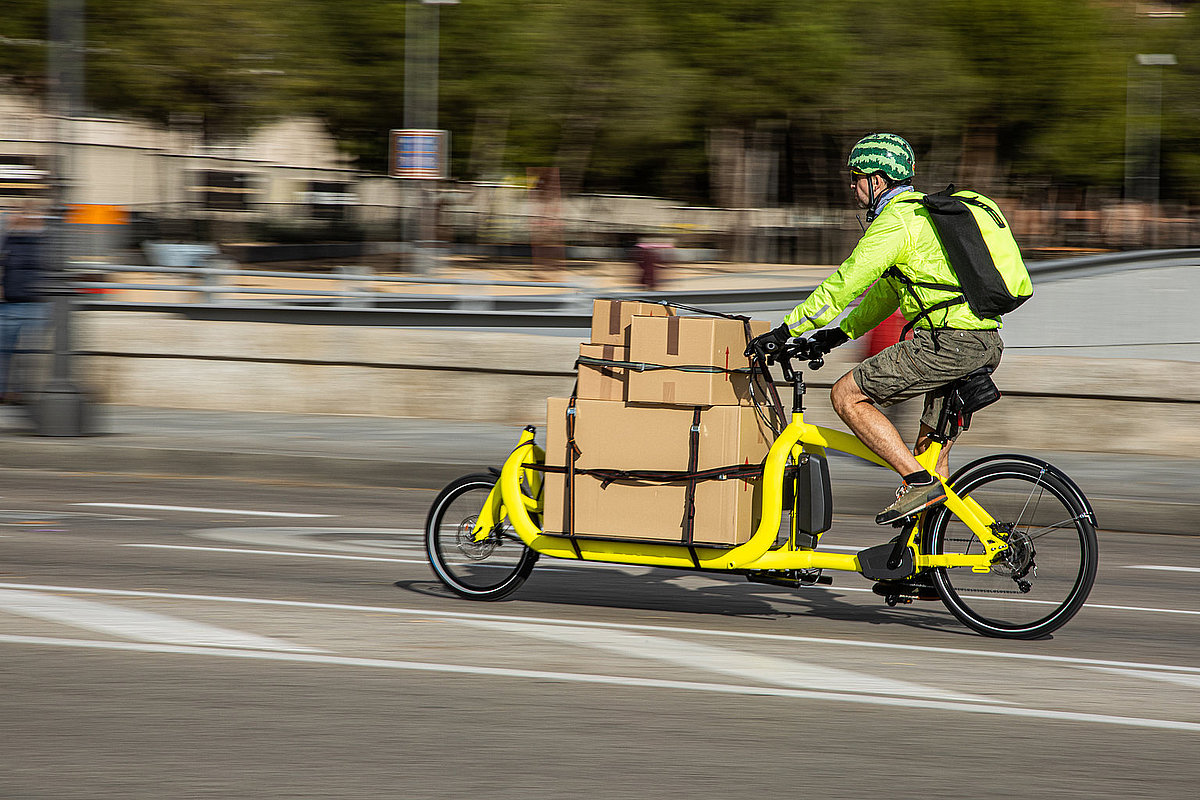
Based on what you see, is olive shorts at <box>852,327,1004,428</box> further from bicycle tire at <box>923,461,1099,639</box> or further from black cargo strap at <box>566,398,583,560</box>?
black cargo strap at <box>566,398,583,560</box>

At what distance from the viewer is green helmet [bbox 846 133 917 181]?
6.30 m

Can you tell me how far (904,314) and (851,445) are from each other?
0.60 m

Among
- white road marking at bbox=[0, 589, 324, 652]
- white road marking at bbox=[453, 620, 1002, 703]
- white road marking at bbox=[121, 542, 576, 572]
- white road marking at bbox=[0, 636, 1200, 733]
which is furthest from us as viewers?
white road marking at bbox=[121, 542, 576, 572]

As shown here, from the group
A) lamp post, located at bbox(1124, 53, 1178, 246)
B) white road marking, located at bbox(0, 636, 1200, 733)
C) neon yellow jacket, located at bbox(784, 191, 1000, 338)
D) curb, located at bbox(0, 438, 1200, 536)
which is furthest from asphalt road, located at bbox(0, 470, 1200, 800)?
lamp post, located at bbox(1124, 53, 1178, 246)

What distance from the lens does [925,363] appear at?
A: 6156mm

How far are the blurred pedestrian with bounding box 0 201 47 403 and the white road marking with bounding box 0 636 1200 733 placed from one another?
985 centimetres

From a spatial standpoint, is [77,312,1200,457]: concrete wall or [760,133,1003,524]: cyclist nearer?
[760,133,1003,524]: cyclist

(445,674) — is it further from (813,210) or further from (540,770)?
(813,210)

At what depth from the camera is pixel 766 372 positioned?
6449 mm

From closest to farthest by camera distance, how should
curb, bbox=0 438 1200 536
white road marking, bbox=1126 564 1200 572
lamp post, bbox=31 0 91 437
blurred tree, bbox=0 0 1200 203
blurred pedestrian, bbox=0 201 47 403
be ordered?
white road marking, bbox=1126 564 1200 572
curb, bbox=0 438 1200 536
lamp post, bbox=31 0 91 437
blurred pedestrian, bbox=0 201 47 403
blurred tree, bbox=0 0 1200 203

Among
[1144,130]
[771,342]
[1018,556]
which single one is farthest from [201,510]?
[1144,130]

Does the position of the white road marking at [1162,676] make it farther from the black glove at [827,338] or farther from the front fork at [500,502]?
the front fork at [500,502]

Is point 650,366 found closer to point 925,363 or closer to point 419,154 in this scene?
point 925,363

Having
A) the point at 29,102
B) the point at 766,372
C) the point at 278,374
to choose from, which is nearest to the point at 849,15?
the point at 29,102
